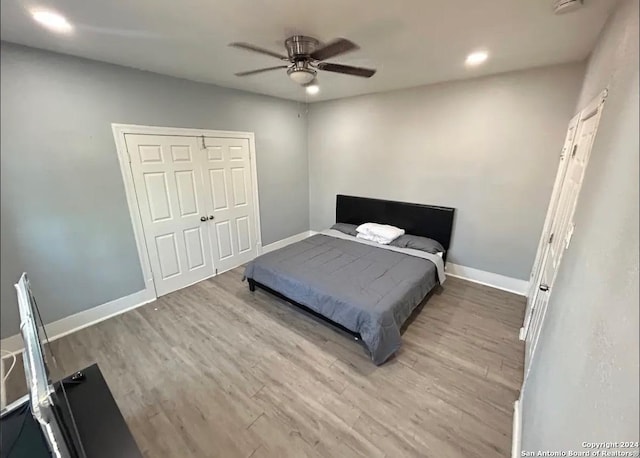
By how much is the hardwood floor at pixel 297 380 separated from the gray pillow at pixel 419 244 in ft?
2.20

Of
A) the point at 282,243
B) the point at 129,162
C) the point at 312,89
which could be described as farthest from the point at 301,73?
the point at 282,243

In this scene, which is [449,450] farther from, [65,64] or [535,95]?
[65,64]

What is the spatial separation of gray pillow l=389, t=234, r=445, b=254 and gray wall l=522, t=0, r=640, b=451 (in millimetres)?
1844

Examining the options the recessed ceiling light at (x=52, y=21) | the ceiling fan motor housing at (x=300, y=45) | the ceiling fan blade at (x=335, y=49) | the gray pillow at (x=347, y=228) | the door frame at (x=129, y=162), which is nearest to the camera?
the recessed ceiling light at (x=52, y=21)

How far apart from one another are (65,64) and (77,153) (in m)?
0.63

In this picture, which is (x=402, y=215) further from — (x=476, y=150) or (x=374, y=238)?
(x=476, y=150)

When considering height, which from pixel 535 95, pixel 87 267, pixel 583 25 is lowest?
pixel 87 267

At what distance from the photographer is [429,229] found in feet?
11.8

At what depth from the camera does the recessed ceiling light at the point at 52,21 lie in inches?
57.0

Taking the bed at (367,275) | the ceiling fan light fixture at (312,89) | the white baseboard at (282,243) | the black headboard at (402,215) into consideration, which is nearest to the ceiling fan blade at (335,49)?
the ceiling fan light fixture at (312,89)

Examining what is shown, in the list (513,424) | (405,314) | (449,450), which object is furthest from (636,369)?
(405,314)

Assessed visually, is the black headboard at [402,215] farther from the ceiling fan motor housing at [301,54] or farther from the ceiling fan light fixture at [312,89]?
the ceiling fan motor housing at [301,54]

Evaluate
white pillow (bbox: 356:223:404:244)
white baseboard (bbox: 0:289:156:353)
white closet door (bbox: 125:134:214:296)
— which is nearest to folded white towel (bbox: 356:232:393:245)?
white pillow (bbox: 356:223:404:244)

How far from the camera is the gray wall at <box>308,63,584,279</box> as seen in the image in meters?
2.74
